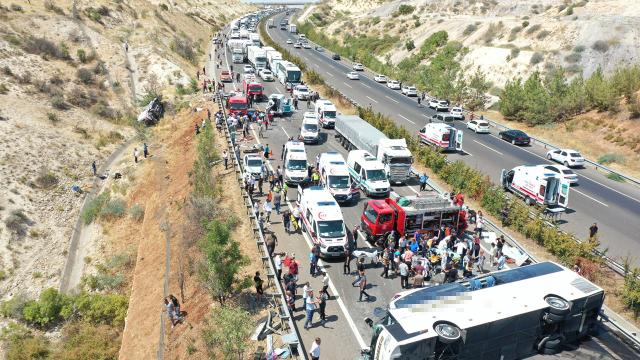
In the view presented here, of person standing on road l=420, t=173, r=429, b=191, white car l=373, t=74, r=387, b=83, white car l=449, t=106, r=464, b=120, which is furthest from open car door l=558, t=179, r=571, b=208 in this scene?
white car l=373, t=74, r=387, b=83

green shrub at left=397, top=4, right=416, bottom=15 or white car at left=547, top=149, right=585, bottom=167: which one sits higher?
green shrub at left=397, top=4, right=416, bottom=15

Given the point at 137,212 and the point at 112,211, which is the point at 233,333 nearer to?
the point at 137,212

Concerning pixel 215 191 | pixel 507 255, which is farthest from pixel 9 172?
pixel 507 255

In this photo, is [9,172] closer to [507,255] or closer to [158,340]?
[158,340]

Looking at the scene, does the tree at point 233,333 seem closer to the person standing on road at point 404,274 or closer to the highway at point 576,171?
the person standing on road at point 404,274

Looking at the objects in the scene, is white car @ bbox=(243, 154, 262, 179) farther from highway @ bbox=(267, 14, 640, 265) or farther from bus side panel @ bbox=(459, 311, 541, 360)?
bus side panel @ bbox=(459, 311, 541, 360)

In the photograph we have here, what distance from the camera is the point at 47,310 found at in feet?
89.1

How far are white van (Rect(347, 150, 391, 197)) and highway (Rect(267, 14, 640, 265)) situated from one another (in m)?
10.1

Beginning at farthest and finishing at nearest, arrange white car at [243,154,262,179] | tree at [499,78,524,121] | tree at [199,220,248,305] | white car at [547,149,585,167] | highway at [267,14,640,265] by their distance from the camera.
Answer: tree at [499,78,524,121] < white car at [547,149,585,167] < white car at [243,154,262,179] < highway at [267,14,640,265] < tree at [199,220,248,305]

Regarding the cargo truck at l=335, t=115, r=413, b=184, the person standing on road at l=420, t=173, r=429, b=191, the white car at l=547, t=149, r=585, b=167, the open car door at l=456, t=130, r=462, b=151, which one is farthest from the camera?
the open car door at l=456, t=130, r=462, b=151

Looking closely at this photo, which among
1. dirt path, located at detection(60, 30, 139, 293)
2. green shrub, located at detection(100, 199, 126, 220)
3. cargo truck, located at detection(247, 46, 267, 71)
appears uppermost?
cargo truck, located at detection(247, 46, 267, 71)

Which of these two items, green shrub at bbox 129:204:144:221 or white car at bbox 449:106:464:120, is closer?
green shrub at bbox 129:204:144:221

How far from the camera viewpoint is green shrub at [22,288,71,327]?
27203mm

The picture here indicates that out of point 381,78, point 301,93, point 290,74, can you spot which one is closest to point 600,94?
point 301,93
